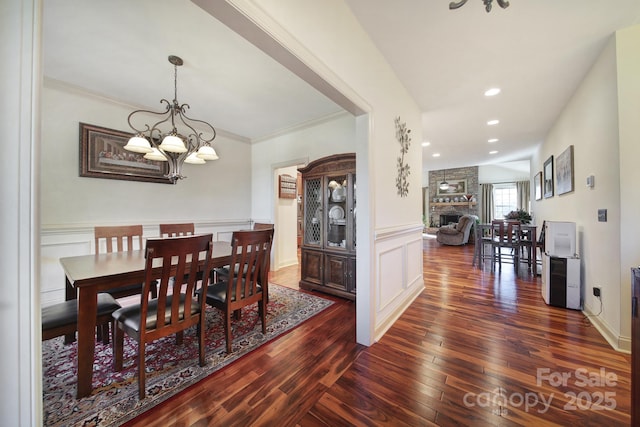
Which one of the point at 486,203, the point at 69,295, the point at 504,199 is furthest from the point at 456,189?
the point at 69,295

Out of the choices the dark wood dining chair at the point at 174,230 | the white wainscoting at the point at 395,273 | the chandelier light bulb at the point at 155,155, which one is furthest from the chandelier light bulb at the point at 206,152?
the white wainscoting at the point at 395,273

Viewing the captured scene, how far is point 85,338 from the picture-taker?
57.6 inches

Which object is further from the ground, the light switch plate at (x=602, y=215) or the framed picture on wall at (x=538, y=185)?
the framed picture on wall at (x=538, y=185)

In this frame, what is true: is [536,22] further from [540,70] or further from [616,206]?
[616,206]

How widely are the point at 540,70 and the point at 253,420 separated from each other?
4.11 metres

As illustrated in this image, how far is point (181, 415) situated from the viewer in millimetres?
1339

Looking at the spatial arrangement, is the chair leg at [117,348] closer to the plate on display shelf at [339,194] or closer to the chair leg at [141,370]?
the chair leg at [141,370]

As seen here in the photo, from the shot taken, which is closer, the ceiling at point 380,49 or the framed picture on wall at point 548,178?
the ceiling at point 380,49

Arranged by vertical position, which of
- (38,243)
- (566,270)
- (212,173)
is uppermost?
(212,173)

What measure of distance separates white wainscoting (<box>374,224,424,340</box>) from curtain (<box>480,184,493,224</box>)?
7968 millimetres

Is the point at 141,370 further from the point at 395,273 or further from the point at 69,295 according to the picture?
the point at 395,273

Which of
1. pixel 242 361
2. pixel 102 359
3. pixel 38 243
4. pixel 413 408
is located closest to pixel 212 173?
pixel 102 359

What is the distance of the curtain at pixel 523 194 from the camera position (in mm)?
8750

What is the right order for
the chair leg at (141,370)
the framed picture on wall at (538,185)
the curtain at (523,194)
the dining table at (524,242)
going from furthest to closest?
1. the curtain at (523,194)
2. the framed picture on wall at (538,185)
3. the dining table at (524,242)
4. the chair leg at (141,370)
